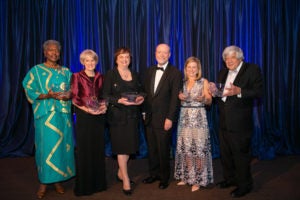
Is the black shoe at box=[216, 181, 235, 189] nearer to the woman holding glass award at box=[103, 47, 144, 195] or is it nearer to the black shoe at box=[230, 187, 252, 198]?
the black shoe at box=[230, 187, 252, 198]

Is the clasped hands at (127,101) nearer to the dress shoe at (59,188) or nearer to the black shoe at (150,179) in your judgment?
the black shoe at (150,179)

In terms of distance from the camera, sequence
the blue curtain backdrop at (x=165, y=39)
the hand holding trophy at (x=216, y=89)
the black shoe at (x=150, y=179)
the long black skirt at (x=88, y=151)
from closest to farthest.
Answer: the hand holding trophy at (x=216, y=89), the long black skirt at (x=88, y=151), the black shoe at (x=150, y=179), the blue curtain backdrop at (x=165, y=39)

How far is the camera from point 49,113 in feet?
11.2

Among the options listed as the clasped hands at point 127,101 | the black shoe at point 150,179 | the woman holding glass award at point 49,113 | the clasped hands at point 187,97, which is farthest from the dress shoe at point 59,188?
the clasped hands at point 187,97

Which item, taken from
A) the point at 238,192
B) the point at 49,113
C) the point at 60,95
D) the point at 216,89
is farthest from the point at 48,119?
the point at 238,192

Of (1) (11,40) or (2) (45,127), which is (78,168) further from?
(1) (11,40)

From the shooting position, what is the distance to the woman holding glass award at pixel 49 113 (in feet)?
11.2

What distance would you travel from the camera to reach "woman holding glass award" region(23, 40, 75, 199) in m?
3.41

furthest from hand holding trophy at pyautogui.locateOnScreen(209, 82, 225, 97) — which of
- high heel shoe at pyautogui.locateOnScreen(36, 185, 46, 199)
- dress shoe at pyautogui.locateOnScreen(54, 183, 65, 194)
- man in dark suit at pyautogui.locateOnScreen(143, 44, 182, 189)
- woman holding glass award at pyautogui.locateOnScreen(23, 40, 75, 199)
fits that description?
high heel shoe at pyautogui.locateOnScreen(36, 185, 46, 199)

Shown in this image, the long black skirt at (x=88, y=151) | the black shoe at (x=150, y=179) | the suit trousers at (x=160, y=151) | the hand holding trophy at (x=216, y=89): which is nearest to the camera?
the hand holding trophy at (x=216, y=89)

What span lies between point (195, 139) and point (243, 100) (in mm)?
702

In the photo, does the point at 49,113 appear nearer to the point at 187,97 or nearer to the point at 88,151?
the point at 88,151

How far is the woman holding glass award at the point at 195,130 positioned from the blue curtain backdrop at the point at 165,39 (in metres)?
1.78

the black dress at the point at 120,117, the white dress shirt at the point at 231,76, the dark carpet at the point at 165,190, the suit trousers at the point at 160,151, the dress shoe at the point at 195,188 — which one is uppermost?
the white dress shirt at the point at 231,76
